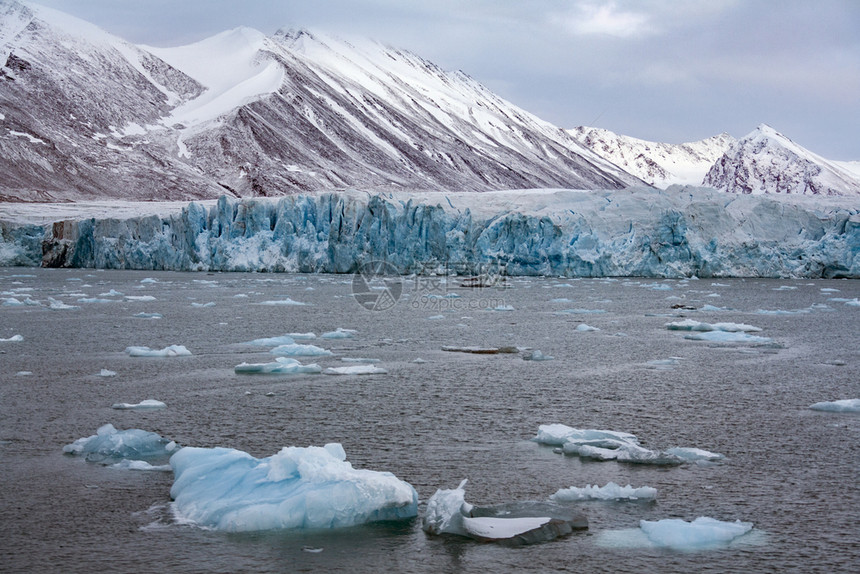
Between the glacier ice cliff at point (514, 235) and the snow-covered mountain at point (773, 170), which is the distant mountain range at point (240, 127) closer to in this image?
the snow-covered mountain at point (773, 170)

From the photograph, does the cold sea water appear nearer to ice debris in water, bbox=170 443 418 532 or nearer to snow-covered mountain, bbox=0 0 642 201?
ice debris in water, bbox=170 443 418 532

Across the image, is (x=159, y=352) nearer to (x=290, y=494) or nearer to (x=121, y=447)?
(x=121, y=447)

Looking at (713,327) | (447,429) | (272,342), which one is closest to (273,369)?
(272,342)

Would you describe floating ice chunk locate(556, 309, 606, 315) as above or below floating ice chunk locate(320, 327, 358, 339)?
above

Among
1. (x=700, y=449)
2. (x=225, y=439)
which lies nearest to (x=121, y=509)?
(x=225, y=439)

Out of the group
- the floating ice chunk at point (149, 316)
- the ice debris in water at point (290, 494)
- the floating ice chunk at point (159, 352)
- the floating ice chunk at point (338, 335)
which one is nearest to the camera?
the ice debris in water at point (290, 494)

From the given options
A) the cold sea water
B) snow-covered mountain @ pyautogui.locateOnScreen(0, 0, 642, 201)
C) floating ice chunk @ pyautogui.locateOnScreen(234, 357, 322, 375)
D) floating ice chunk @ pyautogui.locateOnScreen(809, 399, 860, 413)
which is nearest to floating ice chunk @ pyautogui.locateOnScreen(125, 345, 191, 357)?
the cold sea water

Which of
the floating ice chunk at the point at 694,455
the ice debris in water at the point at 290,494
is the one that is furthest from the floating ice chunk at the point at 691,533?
the floating ice chunk at the point at 694,455

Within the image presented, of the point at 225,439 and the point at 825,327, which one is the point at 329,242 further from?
the point at 225,439
